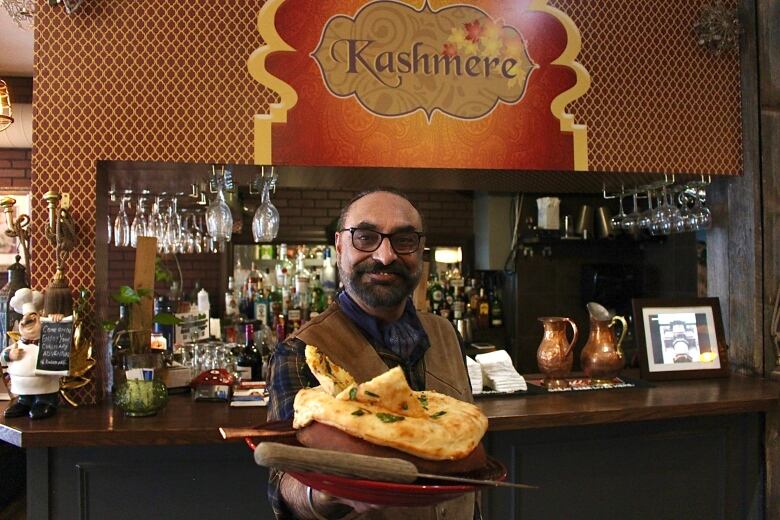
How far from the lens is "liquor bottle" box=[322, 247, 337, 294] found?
6004 mm

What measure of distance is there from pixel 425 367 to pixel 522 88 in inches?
69.4

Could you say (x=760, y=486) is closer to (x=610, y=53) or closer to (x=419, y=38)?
(x=610, y=53)

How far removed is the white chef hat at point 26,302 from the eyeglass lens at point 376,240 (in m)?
1.54

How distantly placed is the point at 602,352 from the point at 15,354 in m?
2.40

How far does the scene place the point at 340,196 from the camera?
628 cm

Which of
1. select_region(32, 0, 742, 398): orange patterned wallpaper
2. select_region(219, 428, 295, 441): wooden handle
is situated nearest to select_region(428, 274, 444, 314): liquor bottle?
select_region(32, 0, 742, 398): orange patterned wallpaper

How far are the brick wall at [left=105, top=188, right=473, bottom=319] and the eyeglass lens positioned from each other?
4.51 meters

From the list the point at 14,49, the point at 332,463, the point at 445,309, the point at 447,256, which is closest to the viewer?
the point at 332,463

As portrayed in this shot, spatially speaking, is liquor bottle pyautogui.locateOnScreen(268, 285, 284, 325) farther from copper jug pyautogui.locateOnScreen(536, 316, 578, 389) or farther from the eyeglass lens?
the eyeglass lens

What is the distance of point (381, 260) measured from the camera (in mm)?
1324

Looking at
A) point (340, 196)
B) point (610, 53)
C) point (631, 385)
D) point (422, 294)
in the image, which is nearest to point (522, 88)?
point (610, 53)

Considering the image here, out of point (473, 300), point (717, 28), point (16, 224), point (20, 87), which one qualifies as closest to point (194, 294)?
point (20, 87)

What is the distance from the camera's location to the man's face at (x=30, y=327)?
7.34ft

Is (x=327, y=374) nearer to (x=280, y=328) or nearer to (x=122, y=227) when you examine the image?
(x=122, y=227)
